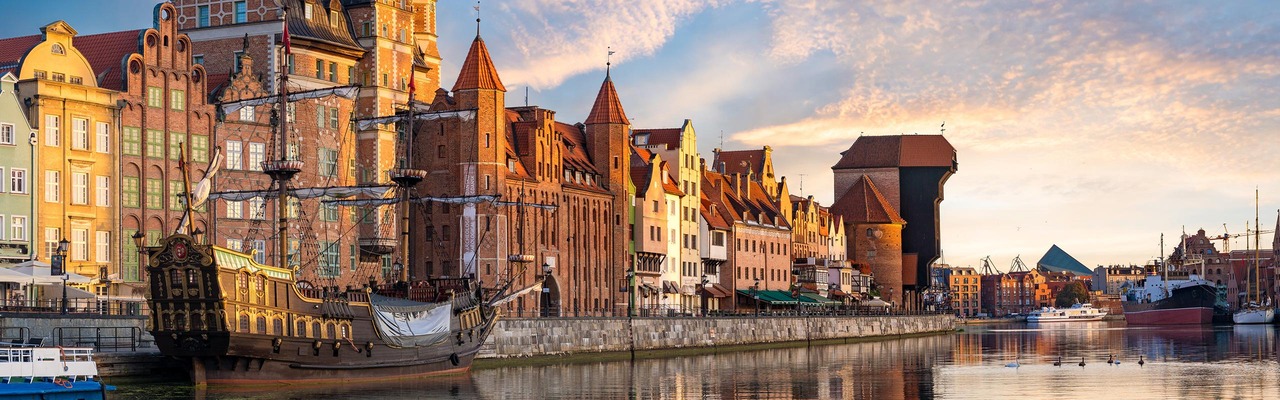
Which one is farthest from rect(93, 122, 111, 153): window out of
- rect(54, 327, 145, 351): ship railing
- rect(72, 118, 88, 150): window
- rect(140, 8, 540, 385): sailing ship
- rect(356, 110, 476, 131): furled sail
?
rect(54, 327, 145, 351): ship railing

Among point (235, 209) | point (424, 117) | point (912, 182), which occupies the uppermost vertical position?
point (912, 182)

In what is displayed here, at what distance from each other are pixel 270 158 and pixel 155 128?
11467mm

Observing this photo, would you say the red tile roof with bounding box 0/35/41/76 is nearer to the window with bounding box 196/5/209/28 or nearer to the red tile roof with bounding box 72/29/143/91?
the red tile roof with bounding box 72/29/143/91

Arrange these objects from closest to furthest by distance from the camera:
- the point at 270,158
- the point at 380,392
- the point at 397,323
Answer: the point at 380,392
the point at 397,323
the point at 270,158

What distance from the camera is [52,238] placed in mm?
78250

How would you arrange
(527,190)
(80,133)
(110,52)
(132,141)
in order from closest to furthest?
(80,133)
(132,141)
(110,52)
(527,190)

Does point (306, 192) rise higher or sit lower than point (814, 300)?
higher

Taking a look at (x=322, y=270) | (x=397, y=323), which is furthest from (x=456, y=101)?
(x=397, y=323)

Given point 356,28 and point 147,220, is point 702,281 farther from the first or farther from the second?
point 147,220

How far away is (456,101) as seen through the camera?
96.1 meters

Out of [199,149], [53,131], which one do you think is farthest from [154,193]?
[53,131]

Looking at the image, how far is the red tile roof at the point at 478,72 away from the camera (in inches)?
3760

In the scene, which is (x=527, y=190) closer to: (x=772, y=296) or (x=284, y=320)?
(x=284, y=320)

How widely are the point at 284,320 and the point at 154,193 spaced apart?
2352cm
